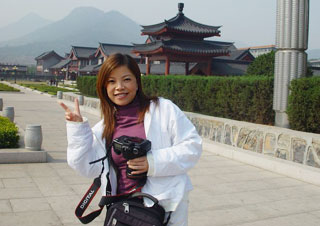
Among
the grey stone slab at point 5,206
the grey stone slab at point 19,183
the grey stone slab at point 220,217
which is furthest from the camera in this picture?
the grey stone slab at point 19,183

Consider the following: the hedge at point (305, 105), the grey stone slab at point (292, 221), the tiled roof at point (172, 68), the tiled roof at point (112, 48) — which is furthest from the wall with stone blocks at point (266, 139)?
the tiled roof at point (112, 48)

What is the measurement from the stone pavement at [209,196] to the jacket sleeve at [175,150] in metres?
2.35

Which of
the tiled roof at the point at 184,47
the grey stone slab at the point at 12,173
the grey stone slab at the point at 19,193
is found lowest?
the grey stone slab at the point at 19,193

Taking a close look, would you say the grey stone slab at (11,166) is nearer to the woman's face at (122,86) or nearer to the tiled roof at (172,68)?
the woman's face at (122,86)

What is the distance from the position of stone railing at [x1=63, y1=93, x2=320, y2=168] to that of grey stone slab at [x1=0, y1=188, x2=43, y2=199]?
4.13m

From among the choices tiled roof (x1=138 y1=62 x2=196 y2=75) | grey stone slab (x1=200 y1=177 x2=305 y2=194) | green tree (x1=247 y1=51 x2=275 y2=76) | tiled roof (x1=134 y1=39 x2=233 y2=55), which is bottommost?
grey stone slab (x1=200 y1=177 x2=305 y2=194)

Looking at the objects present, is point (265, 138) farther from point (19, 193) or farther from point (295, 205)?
point (19, 193)

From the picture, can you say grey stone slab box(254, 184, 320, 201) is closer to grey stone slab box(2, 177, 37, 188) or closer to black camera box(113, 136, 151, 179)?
grey stone slab box(2, 177, 37, 188)

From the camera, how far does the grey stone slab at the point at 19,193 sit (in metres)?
4.93

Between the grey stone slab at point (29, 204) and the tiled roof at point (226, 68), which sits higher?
the tiled roof at point (226, 68)

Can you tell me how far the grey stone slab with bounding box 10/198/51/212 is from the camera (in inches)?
175

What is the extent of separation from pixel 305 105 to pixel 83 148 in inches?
269

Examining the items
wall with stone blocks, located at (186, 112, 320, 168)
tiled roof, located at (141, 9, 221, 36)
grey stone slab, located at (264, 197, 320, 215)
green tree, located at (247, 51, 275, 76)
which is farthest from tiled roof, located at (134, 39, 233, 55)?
grey stone slab, located at (264, 197, 320, 215)

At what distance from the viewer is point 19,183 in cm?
554
